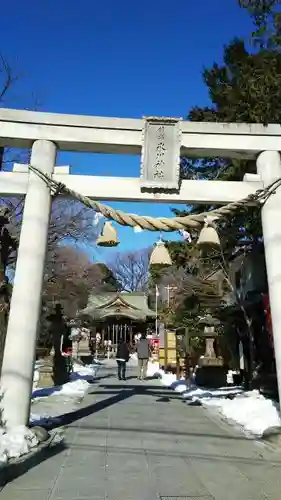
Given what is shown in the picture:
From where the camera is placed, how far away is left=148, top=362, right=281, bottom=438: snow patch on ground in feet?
22.4

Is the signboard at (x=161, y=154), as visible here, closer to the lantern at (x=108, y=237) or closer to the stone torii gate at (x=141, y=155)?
the stone torii gate at (x=141, y=155)

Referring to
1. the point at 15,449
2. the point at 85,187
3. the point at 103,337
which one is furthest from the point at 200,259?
the point at 103,337

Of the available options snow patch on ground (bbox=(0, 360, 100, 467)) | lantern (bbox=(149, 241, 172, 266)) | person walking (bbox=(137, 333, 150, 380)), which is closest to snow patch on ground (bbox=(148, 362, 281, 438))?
lantern (bbox=(149, 241, 172, 266))

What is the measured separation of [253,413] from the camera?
7.68m

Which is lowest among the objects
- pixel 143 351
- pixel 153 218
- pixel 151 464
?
pixel 151 464

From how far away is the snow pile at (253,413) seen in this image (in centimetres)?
673

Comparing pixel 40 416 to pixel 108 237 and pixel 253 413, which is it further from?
pixel 253 413

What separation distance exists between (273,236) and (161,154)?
2405mm

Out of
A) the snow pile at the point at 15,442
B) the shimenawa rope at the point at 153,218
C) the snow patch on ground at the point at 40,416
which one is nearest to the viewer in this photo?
the snow pile at the point at 15,442

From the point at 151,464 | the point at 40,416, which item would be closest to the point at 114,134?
the point at 151,464

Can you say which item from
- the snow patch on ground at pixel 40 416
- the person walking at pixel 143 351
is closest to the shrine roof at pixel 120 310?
the person walking at pixel 143 351

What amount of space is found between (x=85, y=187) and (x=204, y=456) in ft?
15.0

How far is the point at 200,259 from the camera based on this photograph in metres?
13.7

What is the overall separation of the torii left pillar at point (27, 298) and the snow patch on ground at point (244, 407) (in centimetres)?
381
